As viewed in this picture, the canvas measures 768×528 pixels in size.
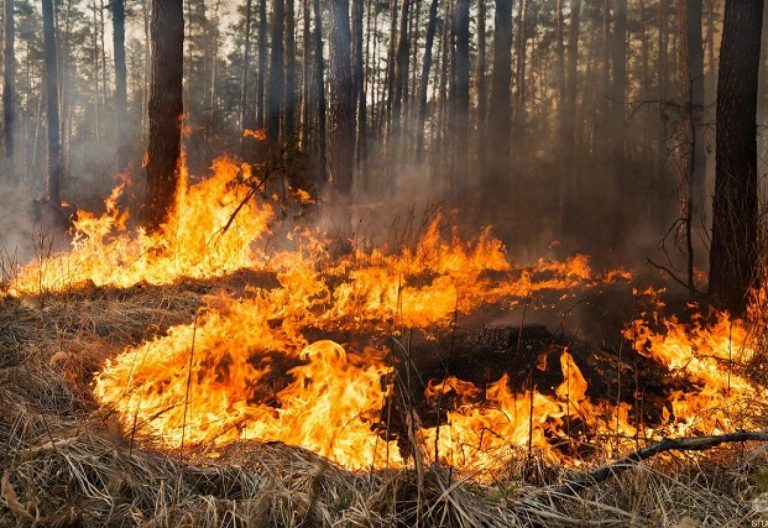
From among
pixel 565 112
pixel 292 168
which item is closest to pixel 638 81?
pixel 565 112

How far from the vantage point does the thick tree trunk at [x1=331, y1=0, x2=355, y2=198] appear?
928 centimetres

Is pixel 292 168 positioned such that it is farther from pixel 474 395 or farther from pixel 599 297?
pixel 474 395

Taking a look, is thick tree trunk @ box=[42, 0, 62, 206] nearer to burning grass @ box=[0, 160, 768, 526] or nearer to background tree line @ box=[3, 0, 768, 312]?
background tree line @ box=[3, 0, 768, 312]

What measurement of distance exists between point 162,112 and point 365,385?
6017 mm

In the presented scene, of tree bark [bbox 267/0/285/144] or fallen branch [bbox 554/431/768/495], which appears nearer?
fallen branch [bbox 554/431/768/495]

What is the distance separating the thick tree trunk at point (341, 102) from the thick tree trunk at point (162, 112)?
2.55 m

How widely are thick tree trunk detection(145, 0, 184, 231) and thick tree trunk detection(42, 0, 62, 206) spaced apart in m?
7.59

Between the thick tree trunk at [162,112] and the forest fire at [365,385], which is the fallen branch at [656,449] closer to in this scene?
the forest fire at [365,385]

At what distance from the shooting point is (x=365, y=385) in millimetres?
3604

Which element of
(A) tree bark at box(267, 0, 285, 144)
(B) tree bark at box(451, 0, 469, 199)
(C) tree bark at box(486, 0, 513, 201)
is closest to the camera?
(C) tree bark at box(486, 0, 513, 201)

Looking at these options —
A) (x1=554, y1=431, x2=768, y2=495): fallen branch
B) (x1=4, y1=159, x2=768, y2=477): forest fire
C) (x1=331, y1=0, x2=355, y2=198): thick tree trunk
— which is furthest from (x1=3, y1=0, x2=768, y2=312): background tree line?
(x1=554, y1=431, x2=768, y2=495): fallen branch

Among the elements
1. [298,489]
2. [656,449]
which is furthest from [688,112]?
[298,489]

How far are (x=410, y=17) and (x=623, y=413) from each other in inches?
953

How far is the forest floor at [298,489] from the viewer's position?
6.65 feet
